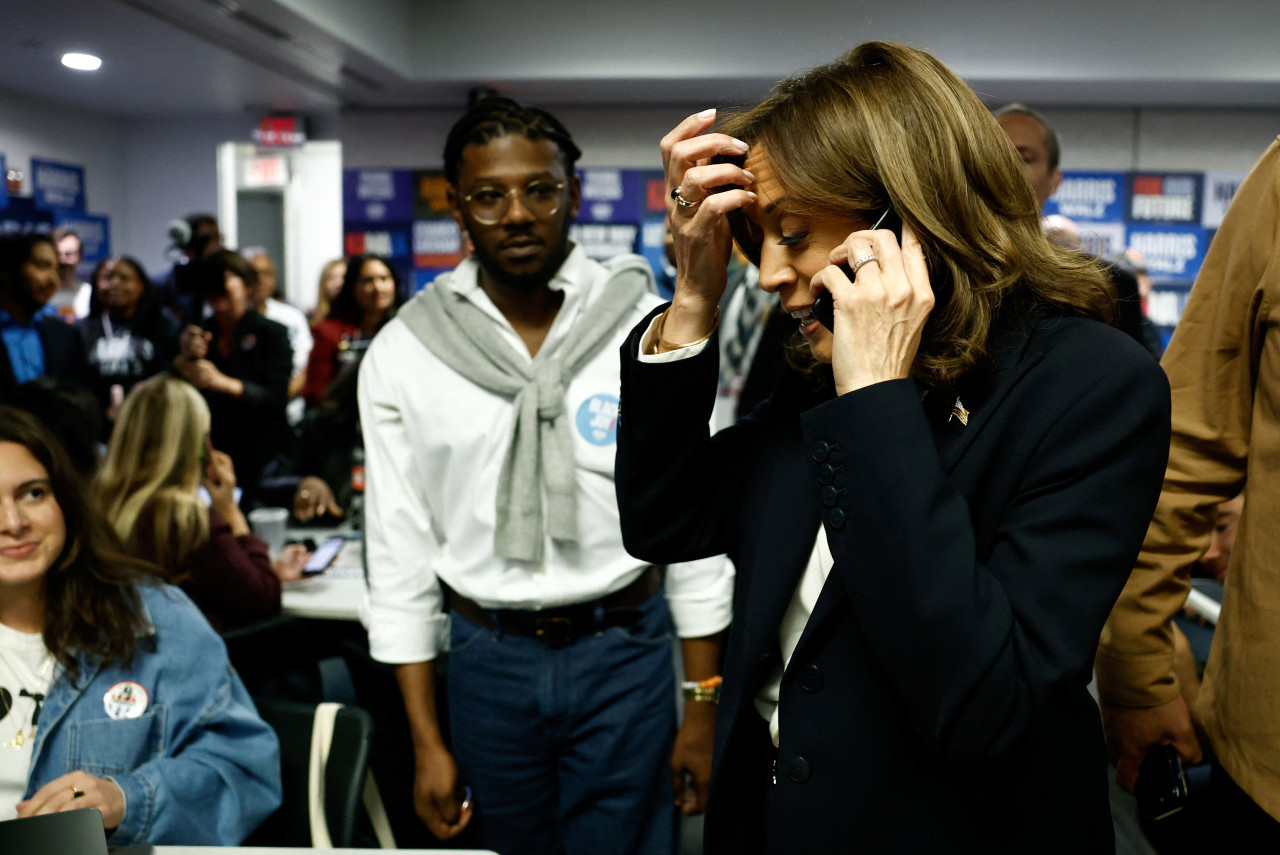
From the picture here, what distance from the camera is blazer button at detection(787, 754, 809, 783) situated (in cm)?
95

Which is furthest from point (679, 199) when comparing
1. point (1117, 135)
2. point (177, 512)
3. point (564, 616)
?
point (1117, 135)

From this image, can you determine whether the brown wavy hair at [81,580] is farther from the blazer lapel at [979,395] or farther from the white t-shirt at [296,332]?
the white t-shirt at [296,332]

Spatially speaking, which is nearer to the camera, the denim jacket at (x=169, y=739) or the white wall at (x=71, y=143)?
the denim jacket at (x=169, y=739)

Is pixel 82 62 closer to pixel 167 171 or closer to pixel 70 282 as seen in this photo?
pixel 70 282

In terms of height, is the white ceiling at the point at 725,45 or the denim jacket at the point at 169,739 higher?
the white ceiling at the point at 725,45

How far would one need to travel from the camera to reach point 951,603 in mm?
787

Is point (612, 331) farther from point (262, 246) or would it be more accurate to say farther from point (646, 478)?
point (262, 246)

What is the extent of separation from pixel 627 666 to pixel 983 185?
107 centimetres

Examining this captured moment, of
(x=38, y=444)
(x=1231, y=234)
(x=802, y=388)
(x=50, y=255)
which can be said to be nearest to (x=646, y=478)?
(x=802, y=388)

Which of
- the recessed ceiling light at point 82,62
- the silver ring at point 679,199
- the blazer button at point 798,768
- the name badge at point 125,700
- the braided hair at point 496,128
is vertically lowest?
the name badge at point 125,700

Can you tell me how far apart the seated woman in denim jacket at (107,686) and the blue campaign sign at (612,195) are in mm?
5774

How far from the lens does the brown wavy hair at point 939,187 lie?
0.92 metres

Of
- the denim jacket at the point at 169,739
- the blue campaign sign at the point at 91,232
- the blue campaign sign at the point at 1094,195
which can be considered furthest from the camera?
the blue campaign sign at the point at 91,232

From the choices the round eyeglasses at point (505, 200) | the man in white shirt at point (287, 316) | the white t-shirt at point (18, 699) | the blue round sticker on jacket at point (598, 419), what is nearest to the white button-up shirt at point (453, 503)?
the blue round sticker on jacket at point (598, 419)
